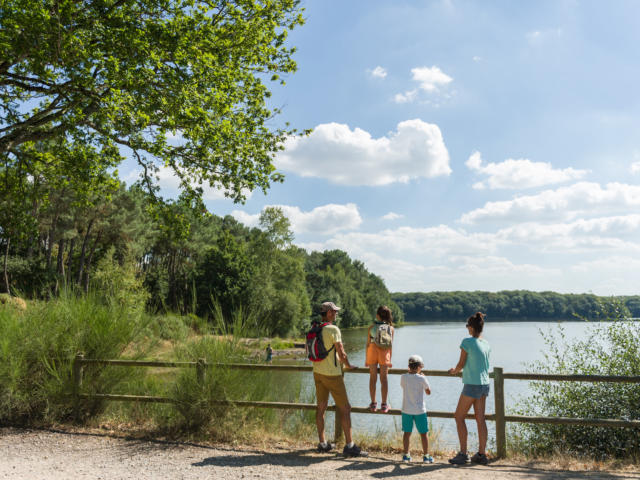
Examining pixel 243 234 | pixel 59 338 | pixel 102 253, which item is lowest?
pixel 59 338

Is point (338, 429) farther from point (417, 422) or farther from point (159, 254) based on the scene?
point (159, 254)

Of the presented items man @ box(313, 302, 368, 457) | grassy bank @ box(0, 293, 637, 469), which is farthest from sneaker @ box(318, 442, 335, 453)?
grassy bank @ box(0, 293, 637, 469)

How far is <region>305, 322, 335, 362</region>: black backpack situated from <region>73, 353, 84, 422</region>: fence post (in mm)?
3996

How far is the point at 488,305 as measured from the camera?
154375 mm

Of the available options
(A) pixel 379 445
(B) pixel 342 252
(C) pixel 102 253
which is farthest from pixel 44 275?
(B) pixel 342 252

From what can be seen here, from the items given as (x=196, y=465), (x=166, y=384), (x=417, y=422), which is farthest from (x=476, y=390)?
(x=166, y=384)

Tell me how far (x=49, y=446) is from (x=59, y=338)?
182 centimetres

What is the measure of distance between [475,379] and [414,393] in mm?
773

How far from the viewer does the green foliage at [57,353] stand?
7461 mm

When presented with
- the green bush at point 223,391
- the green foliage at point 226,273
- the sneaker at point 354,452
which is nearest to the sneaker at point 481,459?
the sneaker at point 354,452

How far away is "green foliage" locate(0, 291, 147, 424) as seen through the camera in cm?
746

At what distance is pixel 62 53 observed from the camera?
9.26 m

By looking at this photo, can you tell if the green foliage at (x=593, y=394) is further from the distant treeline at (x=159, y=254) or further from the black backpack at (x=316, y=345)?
the distant treeline at (x=159, y=254)

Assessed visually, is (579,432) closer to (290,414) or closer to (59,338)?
(290,414)
